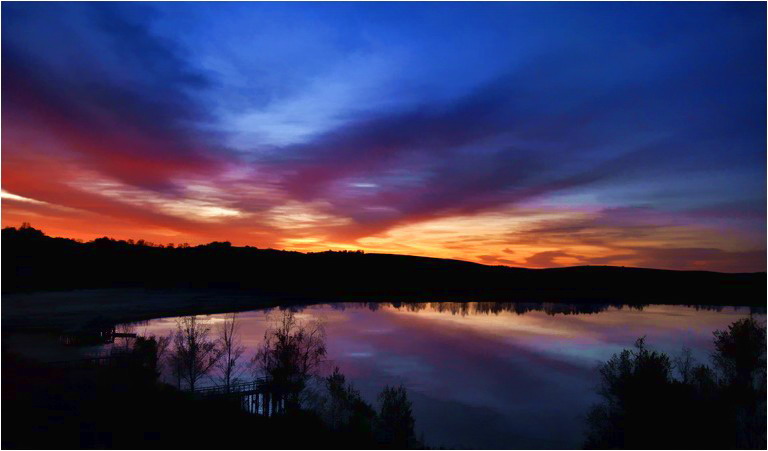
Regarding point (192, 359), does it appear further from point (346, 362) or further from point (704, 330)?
point (704, 330)

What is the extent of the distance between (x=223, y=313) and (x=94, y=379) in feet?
379

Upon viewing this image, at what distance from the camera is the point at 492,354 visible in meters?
112

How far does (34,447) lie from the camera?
92.9 feet

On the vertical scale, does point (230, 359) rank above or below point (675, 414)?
below

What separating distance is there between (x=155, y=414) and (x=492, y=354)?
87.6 meters

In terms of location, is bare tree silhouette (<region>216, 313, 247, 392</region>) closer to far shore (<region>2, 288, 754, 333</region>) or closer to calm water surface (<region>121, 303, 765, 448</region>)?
calm water surface (<region>121, 303, 765, 448</region>)

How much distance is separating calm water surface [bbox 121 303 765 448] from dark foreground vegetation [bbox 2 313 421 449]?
12.5 meters

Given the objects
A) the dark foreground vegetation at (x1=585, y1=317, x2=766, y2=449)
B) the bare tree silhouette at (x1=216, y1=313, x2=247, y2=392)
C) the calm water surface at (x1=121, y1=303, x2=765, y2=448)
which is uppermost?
the dark foreground vegetation at (x1=585, y1=317, x2=766, y2=449)

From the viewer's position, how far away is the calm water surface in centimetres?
6456

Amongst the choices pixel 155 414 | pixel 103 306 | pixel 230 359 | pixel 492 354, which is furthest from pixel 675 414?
pixel 103 306

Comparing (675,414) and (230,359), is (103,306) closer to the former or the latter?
(230,359)

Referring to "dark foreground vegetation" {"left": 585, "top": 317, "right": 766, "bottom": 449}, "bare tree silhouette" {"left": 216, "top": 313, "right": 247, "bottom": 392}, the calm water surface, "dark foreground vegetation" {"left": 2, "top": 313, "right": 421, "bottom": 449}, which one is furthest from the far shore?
"dark foreground vegetation" {"left": 585, "top": 317, "right": 766, "bottom": 449}

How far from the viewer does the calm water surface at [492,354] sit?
212 ft

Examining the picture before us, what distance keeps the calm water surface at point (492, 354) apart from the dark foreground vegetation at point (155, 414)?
12.5 meters
